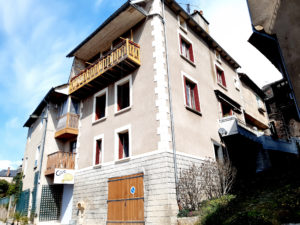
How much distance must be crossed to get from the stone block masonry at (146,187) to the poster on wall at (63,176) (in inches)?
17.2

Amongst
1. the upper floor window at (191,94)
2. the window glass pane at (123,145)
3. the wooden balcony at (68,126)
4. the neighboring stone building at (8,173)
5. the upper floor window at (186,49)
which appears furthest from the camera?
the neighboring stone building at (8,173)

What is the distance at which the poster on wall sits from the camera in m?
14.0

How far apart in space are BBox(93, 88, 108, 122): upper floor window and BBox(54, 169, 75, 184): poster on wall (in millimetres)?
3427

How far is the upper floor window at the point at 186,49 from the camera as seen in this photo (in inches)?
574

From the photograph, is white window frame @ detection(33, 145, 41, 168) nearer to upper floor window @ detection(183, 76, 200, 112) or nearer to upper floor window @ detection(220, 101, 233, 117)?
upper floor window @ detection(183, 76, 200, 112)

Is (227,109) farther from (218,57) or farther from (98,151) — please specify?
(98,151)

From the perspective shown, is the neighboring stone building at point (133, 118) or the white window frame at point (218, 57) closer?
the neighboring stone building at point (133, 118)

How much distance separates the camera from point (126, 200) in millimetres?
10883

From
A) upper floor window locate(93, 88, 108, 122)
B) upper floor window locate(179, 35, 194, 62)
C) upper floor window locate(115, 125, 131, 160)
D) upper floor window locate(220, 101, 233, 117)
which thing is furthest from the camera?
upper floor window locate(220, 101, 233, 117)

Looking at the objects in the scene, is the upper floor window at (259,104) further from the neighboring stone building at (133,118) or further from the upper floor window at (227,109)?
the upper floor window at (227,109)

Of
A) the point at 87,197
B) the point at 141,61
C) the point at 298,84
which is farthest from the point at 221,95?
the point at 87,197

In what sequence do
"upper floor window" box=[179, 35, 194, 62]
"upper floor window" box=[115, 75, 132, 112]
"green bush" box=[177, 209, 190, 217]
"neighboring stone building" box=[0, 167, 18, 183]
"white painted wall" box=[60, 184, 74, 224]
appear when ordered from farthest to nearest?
"neighboring stone building" box=[0, 167, 18, 183]
"white painted wall" box=[60, 184, 74, 224]
"upper floor window" box=[179, 35, 194, 62]
"upper floor window" box=[115, 75, 132, 112]
"green bush" box=[177, 209, 190, 217]

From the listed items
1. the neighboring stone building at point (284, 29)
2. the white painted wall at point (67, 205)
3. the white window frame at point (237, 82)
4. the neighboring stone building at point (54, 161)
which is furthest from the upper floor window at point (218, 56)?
the white painted wall at point (67, 205)

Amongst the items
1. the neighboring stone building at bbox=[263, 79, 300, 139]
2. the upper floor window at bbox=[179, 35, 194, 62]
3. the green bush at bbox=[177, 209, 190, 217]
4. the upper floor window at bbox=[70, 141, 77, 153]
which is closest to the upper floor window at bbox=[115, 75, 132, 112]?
the upper floor window at bbox=[179, 35, 194, 62]
